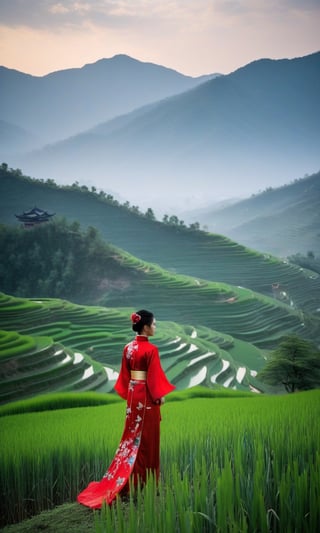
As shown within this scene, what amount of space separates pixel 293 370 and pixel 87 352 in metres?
4.49

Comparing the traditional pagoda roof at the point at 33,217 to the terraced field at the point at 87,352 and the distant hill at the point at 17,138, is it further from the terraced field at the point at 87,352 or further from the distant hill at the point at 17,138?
the distant hill at the point at 17,138

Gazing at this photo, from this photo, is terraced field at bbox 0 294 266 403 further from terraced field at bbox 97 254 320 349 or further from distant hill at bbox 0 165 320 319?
distant hill at bbox 0 165 320 319

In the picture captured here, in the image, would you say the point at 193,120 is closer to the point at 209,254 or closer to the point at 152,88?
the point at 152,88

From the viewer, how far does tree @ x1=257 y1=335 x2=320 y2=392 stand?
1091cm

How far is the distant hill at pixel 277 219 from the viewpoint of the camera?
31828mm

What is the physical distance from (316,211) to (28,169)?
2175 cm

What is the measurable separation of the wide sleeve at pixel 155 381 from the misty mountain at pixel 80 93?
32.5 metres

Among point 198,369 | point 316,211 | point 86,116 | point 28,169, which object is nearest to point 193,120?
point 86,116

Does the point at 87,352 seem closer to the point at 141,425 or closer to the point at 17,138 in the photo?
the point at 141,425

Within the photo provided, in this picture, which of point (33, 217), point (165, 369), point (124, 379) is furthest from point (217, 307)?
point (124, 379)

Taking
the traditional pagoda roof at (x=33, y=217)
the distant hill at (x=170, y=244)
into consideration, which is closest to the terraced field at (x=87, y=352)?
the distant hill at (x=170, y=244)

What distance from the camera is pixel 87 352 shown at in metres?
12.1

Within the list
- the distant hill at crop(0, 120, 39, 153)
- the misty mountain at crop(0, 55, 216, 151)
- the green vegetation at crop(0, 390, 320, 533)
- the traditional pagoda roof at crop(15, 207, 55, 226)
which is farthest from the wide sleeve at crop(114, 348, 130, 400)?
the distant hill at crop(0, 120, 39, 153)

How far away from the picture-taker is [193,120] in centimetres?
5716
